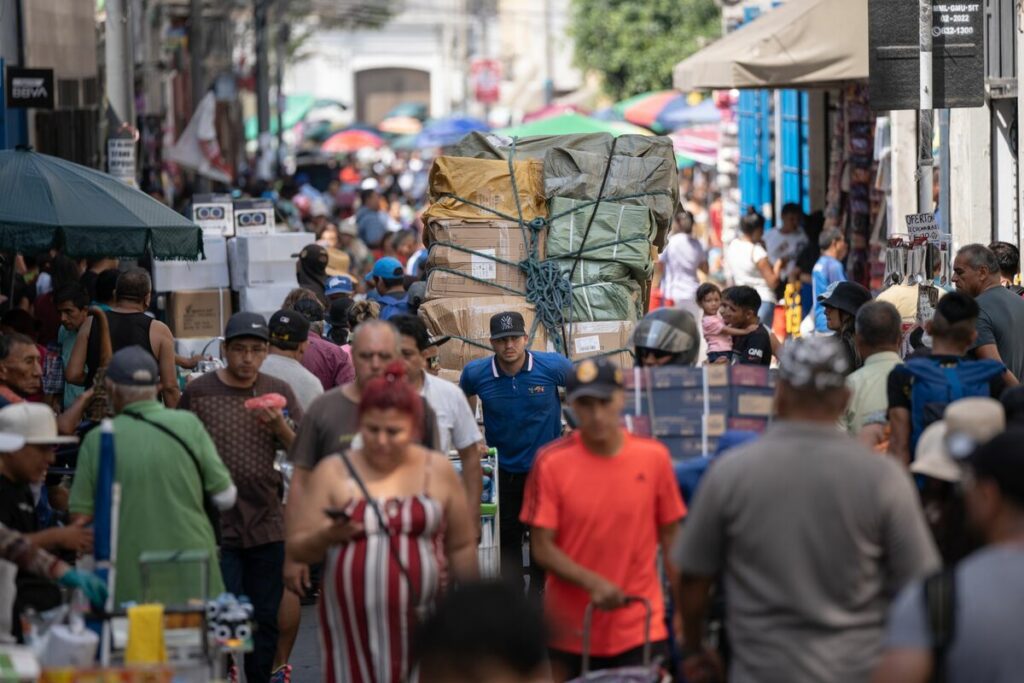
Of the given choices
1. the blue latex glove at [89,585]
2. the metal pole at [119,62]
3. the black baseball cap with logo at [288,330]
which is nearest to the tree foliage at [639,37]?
the metal pole at [119,62]

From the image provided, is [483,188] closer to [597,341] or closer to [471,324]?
[471,324]

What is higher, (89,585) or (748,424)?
(748,424)

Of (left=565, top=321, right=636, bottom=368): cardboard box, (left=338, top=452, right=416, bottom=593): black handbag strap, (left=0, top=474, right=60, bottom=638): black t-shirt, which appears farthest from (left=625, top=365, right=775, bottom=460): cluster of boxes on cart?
(left=565, top=321, right=636, bottom=368): cardboard box

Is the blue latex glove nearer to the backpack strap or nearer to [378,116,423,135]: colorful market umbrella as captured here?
the backpack strap

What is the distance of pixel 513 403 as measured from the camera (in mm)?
9539

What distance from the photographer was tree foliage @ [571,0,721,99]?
47.7 meters

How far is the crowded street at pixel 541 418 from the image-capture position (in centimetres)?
494

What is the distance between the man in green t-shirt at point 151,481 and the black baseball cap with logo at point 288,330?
1.90 m

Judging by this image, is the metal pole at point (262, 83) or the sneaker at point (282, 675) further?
the metal pole at point (262, 83)

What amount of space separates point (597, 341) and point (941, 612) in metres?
6.95

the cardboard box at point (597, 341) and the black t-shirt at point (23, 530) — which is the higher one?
the cardboard box at point (597, 341)

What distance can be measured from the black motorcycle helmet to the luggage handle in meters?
1.20

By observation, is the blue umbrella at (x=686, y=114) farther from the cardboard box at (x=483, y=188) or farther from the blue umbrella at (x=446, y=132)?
the cardboard box at (x=483, y=188)

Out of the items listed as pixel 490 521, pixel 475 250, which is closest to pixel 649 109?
pixel 475 250
